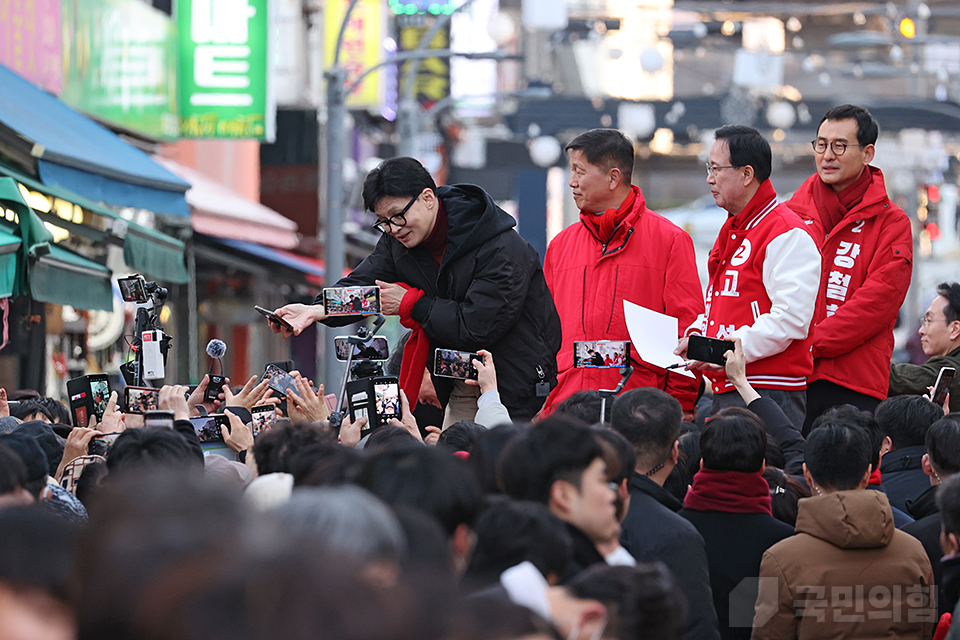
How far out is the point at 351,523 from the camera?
2.37m

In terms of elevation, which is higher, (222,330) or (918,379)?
(918,379)

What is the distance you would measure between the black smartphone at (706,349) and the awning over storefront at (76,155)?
19.0 feet

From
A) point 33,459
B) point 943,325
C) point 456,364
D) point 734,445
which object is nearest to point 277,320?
point 456,364

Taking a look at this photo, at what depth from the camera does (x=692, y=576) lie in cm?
402

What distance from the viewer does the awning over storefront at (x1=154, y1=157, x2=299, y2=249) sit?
593 inches

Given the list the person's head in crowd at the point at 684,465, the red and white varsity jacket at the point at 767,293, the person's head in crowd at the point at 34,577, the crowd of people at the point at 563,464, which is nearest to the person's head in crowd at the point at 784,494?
the crowd of people at the point at 563,464

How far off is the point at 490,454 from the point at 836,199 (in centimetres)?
384

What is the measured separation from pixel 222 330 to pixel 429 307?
14.0m

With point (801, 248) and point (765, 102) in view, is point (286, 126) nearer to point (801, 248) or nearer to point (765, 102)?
point (765, 102)

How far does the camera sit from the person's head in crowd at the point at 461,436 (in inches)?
192

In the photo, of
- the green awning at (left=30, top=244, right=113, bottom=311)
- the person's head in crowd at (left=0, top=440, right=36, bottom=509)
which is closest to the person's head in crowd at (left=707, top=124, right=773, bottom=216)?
the person's head in crowd at (left=0, top=440, right=36, bottom=509)

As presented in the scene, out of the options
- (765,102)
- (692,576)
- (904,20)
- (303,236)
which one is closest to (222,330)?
(303,236)

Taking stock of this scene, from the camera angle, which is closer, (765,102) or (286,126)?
(286,126)

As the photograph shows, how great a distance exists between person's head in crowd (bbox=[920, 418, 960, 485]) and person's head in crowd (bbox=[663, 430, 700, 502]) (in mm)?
938
